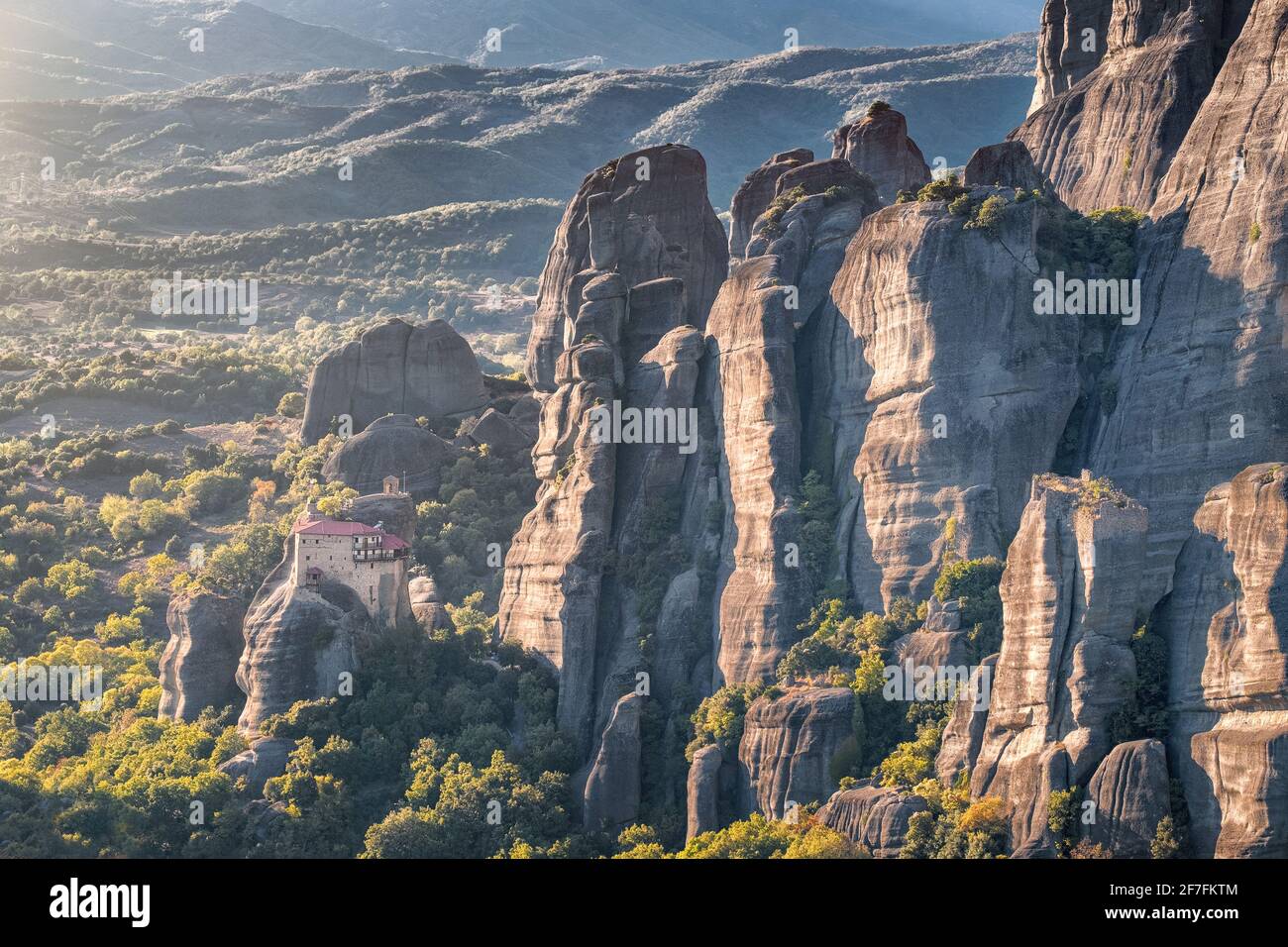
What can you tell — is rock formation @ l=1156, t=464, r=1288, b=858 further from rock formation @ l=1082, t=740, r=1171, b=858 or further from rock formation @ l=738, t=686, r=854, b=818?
rock formation @ l=738, t=686, r=854, b=818

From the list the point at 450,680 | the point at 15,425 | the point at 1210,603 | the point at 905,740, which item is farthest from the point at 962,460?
the point at 15,425

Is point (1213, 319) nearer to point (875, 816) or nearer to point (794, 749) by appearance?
point (794, 749)

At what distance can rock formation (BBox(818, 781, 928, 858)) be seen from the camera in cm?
7175

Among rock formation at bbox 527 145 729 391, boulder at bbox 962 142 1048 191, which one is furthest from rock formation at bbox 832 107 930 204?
boulder at bbox 962 142 1048 191

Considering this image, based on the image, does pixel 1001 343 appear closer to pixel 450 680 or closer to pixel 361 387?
pixel 450 680

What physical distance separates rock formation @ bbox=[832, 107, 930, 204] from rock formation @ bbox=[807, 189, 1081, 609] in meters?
19.2

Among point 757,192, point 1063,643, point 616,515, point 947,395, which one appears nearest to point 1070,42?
Answer: point 757,192

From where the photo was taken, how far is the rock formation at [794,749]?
78.9 metres

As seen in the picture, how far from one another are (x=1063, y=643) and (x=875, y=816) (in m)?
7.77

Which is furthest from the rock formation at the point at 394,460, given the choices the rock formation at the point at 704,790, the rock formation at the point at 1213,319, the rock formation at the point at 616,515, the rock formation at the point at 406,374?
the rock formation at the point at 1213,319

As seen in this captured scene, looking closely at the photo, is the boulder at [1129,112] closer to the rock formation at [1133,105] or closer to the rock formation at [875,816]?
the rock formation at [1133,105]

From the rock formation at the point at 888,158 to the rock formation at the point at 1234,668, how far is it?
129 feet

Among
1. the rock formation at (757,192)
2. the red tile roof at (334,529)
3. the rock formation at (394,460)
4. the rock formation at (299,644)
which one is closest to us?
the rock formation at (299,644)

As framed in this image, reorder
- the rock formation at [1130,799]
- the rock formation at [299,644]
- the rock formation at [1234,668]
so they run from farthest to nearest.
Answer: the rock formation at [299,644], the rock formation at [1130,799], the rock formation at [1234,668]
